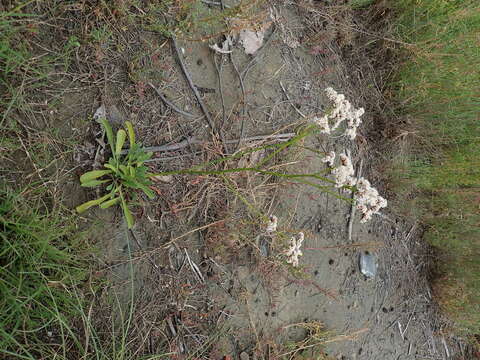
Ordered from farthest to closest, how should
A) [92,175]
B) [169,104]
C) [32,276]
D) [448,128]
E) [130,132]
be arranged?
[448,128] → [169,104] → [130,132] → [92,175] → [32,276]

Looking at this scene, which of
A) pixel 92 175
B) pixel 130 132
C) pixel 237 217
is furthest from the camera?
pixel 237 217

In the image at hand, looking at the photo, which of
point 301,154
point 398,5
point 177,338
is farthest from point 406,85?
point 177,338

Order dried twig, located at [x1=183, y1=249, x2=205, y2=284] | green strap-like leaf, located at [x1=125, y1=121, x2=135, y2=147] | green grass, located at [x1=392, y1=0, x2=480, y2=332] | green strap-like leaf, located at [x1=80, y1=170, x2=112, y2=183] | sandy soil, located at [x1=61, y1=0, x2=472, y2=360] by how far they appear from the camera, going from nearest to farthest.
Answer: green strap-like leaf, located at [x1=80, y1=170, x2=112, y2=183]
green strap-like leaf, located at [x1=125, y1=121, x2=135, y2=147]
sandy soil, located at [x1=61, y1=0, x2=472, y2=360]
dried twig, located at [x1=183, y1=249, x2=205, y2=284]
green grass, located at [x1=392, y1=0, x2=480, y2=332]

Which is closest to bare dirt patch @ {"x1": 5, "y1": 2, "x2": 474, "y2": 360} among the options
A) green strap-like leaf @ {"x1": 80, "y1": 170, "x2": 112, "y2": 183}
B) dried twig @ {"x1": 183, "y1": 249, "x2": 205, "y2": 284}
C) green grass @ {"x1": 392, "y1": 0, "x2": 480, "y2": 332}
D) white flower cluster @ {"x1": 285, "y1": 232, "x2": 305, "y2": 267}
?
dried twig @ {"x1": 183, "y1": 249, "x2": 205, "y2": 284}

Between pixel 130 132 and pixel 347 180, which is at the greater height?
pixel 130 132

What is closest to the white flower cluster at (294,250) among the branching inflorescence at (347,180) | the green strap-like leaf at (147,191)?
the branching inflorescence at (347,180)

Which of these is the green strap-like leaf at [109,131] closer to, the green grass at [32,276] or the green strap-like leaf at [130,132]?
the green strap-like leaf at [130,132]

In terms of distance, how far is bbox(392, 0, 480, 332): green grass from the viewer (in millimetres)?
2936

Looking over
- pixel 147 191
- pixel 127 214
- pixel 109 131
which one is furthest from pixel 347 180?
pixel 109 131

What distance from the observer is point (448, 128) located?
315cm

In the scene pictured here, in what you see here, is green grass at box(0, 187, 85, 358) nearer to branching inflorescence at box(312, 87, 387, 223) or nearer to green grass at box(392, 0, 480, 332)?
branching inflorescence at box(312, 87, 387, 223)

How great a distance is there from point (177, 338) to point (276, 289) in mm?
767

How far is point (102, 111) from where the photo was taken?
7.06ft

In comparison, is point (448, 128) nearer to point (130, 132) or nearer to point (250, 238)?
point (250, 238)
